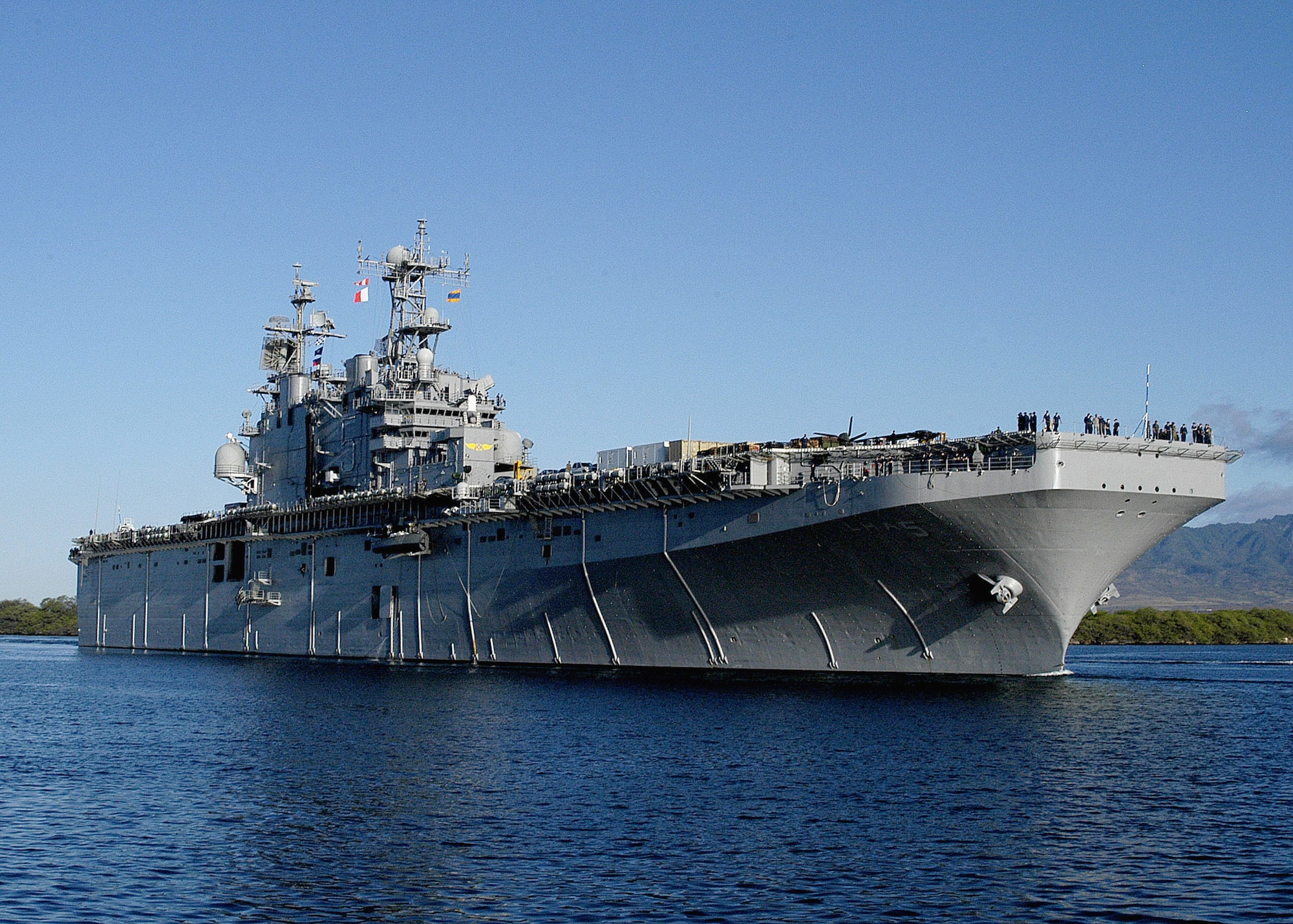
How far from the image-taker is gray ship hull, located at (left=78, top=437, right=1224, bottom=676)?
29953mm

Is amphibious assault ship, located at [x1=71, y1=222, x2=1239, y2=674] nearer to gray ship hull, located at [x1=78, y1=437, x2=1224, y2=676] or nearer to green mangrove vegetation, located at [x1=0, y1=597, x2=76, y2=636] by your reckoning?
gray ship hull, located at [x1=78, y1=437, x2=1224, y2=676]

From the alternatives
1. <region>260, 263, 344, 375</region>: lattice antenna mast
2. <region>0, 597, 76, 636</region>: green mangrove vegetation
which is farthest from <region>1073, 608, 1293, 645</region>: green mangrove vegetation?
<region>0, 597, 76, 636</region>: green mangrove vegetation

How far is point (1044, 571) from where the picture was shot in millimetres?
30422

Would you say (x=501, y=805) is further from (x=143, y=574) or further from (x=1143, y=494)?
(x=143, y=574)

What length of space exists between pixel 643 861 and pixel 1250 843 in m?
7.51

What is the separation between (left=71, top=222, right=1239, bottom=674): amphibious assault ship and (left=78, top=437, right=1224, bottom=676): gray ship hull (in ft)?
0.18

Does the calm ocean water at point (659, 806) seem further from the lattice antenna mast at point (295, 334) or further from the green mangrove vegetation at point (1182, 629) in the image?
the green mangrove vegetation at point (1182, 629)

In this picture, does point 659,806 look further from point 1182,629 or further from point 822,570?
point 1182,629

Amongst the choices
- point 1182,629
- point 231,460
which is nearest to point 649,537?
point 231,460

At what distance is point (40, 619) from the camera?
131 m

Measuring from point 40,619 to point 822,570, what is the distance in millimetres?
118483

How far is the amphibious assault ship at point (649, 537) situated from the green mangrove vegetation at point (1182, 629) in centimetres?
5827

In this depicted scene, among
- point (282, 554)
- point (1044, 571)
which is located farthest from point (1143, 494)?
point (282, 554)

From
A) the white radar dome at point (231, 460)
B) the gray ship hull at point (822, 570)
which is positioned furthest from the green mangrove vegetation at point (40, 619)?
the gray ship hull at point (822, 570)
